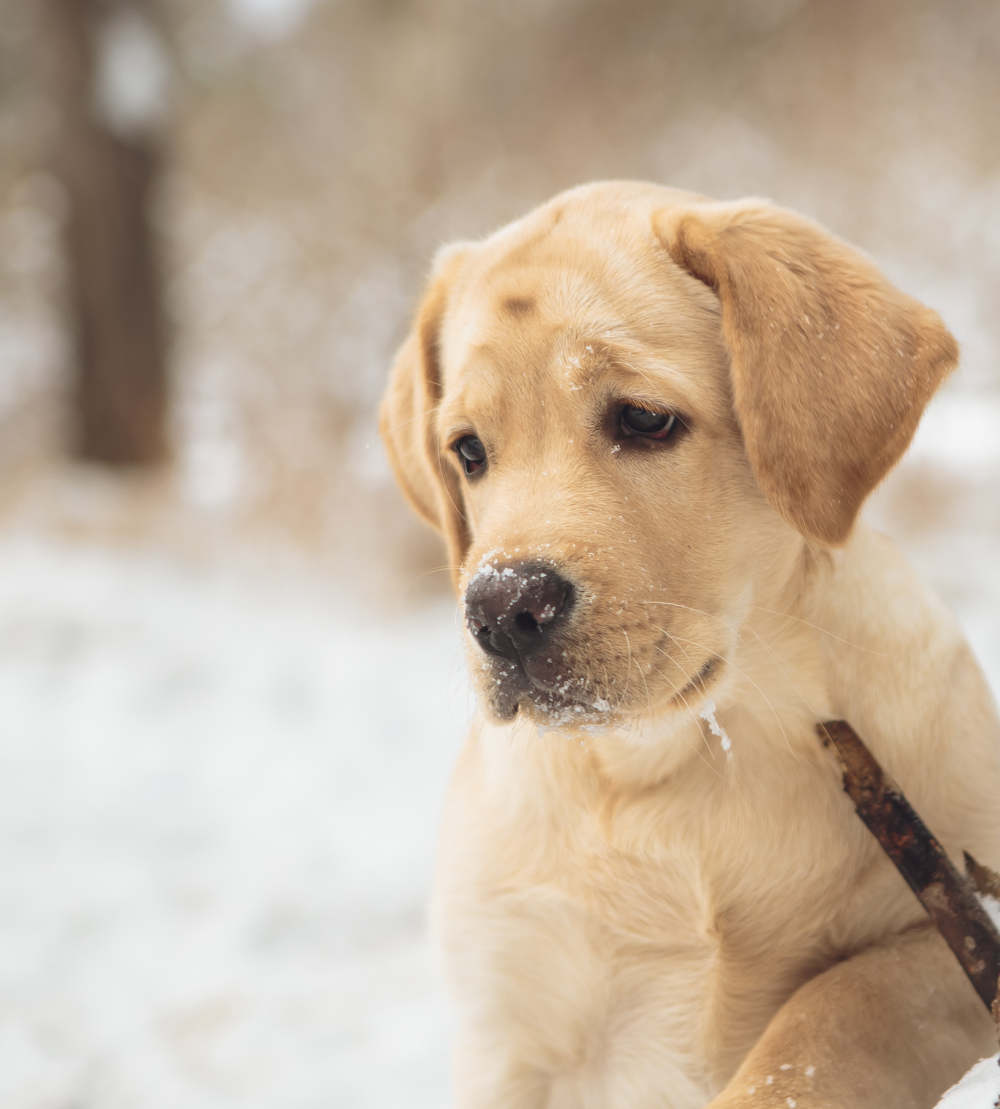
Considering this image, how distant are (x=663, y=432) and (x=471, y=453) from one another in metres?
0.46

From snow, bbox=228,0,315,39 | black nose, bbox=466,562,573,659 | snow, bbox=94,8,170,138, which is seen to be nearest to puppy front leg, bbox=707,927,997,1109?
black nose, bbox=466,562,573,659

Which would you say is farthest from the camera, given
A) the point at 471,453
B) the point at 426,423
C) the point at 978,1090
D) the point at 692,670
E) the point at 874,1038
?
the point at 426,423

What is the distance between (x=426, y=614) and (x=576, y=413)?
5.79 meters

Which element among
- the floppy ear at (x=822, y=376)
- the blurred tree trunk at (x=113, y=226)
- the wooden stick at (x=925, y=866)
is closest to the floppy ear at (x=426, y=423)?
the floppy ear at (x=822, y=376)

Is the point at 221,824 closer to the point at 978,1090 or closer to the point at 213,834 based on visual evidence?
the point at 213,834

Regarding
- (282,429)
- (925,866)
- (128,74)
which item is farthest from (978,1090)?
(128,74)

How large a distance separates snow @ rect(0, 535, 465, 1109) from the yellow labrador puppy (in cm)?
117

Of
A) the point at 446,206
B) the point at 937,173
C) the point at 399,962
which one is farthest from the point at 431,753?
the point at 937,173

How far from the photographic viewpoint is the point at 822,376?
2.14m

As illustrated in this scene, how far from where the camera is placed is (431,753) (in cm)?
591

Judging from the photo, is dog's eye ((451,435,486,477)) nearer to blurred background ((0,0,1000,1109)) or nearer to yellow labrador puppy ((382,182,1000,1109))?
yellow labrador puppy ((382,182,1000,1109))

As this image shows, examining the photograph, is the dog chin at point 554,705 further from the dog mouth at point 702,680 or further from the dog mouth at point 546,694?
the dog mouth at point 702,680

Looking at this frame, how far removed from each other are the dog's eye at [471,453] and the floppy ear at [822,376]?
0.54m

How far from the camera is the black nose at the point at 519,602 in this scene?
1.97 meters
